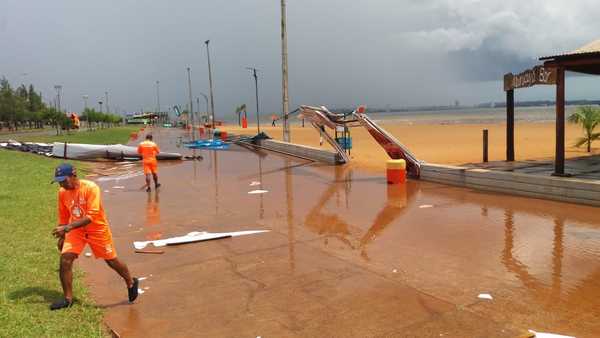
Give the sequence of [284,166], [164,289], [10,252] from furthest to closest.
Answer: [284,166] → [10,252] → [164,289]

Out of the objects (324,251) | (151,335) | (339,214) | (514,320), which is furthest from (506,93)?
(151,335)

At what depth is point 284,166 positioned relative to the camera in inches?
760

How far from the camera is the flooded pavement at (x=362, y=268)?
15.6 feet

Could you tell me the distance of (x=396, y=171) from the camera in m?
13.4

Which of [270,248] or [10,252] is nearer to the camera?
[10,252]

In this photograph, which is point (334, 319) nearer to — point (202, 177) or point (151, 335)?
point (151, 335)

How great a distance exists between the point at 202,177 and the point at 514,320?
1310cm

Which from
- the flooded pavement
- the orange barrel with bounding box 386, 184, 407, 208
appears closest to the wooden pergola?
the flooded pavement

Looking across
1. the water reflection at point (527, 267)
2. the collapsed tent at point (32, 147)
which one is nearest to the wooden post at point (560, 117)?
the water reflection at point (527, 267)

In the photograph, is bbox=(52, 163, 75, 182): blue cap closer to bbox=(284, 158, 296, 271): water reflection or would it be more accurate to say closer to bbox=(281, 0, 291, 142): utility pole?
bbox=(284, 158, 296, 271): water reflection

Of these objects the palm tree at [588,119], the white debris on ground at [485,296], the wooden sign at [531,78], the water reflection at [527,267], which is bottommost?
the white debris on ground at [485,296]

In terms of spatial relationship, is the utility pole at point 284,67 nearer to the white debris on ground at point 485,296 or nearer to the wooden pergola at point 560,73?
the wooden pergola at point 560,73

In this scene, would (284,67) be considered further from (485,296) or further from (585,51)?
(485,296)

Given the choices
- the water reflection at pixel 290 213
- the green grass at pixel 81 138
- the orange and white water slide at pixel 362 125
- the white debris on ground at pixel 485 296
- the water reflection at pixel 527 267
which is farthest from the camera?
the green grass at pixel 81 138
